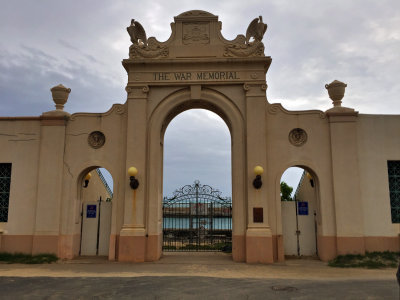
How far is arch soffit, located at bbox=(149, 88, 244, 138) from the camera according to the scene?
12602 millimetres

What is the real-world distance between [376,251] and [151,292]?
26.1 feet

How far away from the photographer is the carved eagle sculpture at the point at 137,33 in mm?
12984

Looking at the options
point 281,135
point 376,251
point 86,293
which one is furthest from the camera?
point 281,135

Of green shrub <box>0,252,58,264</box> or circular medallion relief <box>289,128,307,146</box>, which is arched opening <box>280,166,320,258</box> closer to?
circular medallion relief <box>289,128,307,146</box>

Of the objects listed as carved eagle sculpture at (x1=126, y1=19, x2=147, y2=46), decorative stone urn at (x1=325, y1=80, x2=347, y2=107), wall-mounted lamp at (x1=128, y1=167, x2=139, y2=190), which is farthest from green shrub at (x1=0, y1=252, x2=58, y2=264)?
decorative stone urn at (x1=325, y1=80, x2=347, y2=107)

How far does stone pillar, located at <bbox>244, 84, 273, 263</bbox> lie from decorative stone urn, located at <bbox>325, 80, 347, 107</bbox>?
2.41 metres

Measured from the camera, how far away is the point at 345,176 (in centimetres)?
1201

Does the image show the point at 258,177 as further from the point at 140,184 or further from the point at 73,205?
the point at 73,205

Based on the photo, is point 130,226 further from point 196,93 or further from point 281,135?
point 281,135

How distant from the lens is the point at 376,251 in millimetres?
11672

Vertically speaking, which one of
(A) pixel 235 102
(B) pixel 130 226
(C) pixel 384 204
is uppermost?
(A) pixel 235 102

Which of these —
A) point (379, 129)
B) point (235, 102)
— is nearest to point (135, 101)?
point (235, 102)

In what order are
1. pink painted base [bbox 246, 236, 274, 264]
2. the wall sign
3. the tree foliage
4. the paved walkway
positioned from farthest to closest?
the tree foliage, the wall sign, pink painted base [bbox 246, 236, 274, 264], the paved walkway

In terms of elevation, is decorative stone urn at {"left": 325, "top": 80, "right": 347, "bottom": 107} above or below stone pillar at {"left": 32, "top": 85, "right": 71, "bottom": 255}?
above
